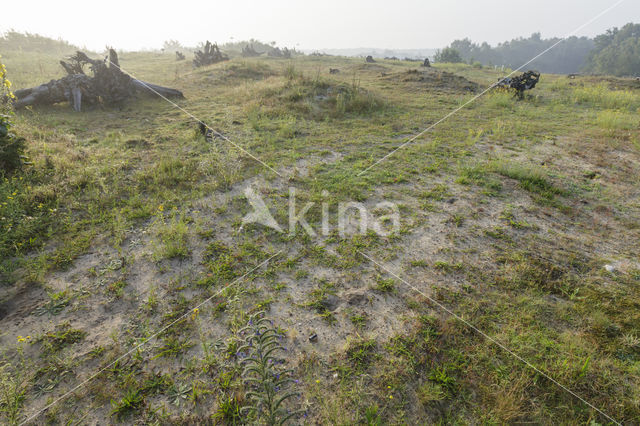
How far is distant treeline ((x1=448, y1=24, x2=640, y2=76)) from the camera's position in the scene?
61.5m

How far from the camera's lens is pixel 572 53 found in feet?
326

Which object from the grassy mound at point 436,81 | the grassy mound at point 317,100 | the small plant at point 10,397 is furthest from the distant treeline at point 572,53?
the small plant at point 10,397

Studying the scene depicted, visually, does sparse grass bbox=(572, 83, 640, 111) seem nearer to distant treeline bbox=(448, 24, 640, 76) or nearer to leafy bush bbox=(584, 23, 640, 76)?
distant treeline bbox=(448, 24, 640, 76)

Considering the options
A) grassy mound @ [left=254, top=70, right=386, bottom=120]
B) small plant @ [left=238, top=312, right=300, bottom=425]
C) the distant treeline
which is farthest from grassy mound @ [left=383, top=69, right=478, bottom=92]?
the distant treeline

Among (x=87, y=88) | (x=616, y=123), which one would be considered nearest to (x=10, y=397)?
(x=87, y=88)

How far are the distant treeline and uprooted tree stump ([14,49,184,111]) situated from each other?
5430 centimetres

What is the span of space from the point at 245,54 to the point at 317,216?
97.0ft

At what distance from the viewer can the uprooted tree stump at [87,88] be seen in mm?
8859

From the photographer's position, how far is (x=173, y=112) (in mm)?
9703

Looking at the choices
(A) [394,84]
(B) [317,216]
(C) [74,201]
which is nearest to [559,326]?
(B) [317,216]

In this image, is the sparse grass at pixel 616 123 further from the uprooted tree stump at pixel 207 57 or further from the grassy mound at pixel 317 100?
the uprooted tree stump at pixel 207 57

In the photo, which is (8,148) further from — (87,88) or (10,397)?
(87,88)

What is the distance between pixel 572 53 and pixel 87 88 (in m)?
142

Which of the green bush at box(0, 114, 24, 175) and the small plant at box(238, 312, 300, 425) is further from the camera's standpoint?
the green bush at box(0, 114, 24, 175)
